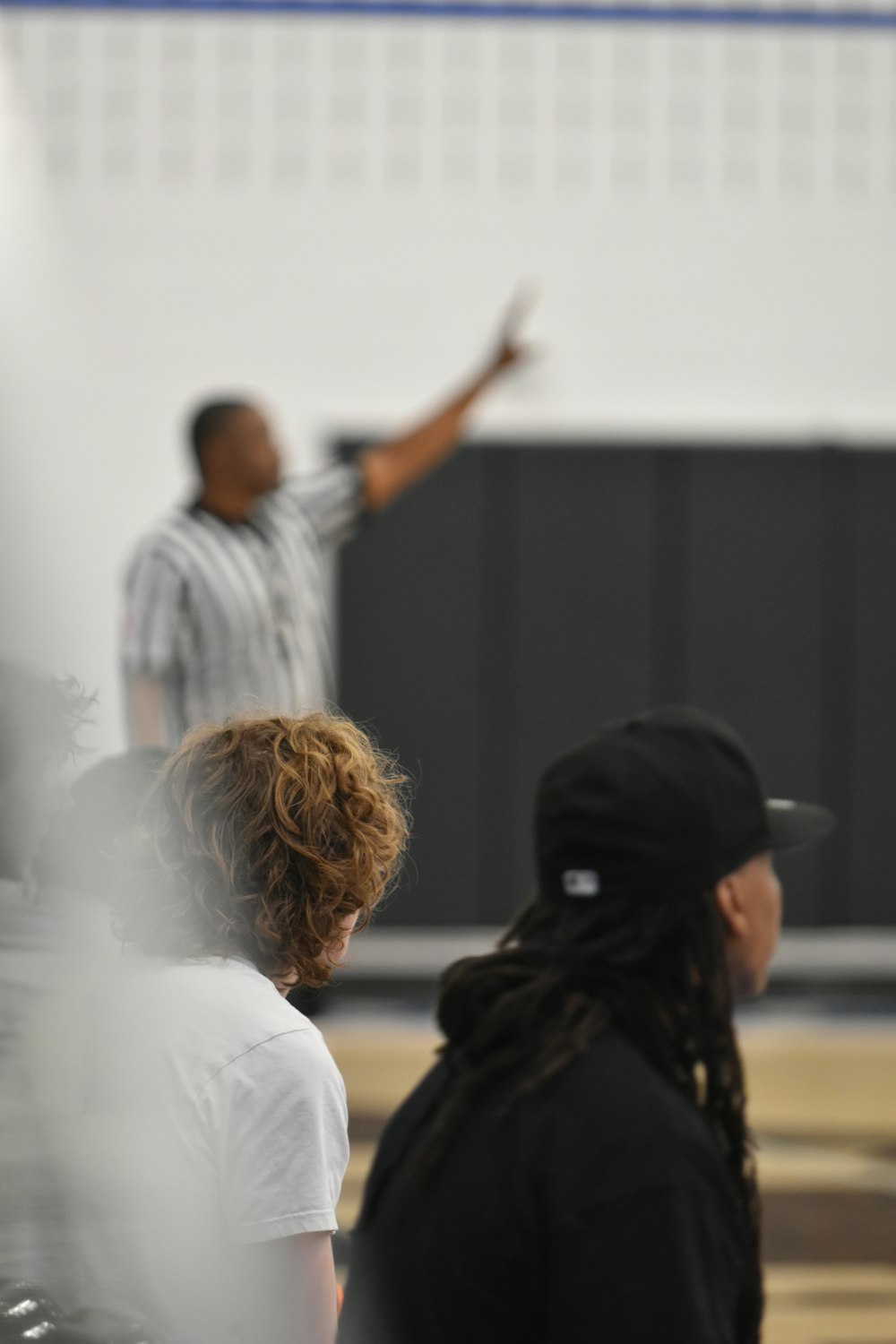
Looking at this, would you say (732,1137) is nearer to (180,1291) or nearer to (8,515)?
(180,1291)

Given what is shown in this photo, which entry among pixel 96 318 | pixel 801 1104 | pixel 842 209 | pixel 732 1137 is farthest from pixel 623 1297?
pixel 842 209

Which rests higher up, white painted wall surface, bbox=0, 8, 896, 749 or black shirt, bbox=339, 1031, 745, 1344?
white painted wall surface, bbox=0, 8, 896, 749

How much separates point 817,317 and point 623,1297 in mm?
5182

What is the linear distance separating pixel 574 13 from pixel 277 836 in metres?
4.99

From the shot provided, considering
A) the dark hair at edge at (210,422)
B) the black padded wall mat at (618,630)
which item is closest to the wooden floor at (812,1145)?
the black padded wall mat at (618,630)

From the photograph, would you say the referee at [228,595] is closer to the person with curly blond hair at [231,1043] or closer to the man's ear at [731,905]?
the person with curly blond hair at [231,1043]

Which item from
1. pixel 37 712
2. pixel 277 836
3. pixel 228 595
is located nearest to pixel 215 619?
pixel 228 595

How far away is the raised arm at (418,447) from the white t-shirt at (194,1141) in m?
1.89

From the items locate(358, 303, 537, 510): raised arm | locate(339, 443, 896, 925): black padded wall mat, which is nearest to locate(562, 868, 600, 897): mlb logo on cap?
locate(358, 303, 537, 510): raised arm

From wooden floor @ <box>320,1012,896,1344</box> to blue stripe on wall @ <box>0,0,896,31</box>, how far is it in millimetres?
3247

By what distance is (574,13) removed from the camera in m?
5.55

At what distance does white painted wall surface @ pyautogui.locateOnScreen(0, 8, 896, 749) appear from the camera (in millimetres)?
5531

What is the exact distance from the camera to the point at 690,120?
18.3 ft

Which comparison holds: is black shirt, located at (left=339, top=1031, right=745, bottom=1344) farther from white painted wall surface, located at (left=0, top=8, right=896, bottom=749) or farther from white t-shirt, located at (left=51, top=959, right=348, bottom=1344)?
white painted wall surface, located at (left=0, top=8, right=896, bottom=749)
